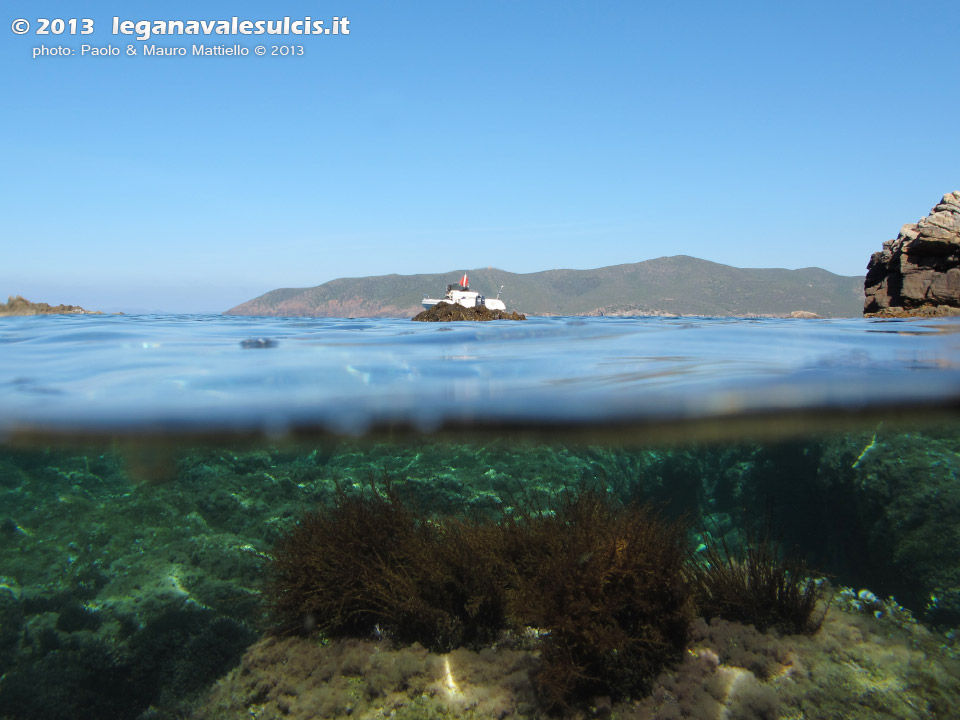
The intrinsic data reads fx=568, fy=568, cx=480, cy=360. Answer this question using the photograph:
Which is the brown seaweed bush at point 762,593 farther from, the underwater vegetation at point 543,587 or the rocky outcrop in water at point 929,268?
the rocky outcrop in water at point 929,268

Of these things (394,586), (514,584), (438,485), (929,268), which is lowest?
(438,485)

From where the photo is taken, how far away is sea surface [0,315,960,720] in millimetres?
5336

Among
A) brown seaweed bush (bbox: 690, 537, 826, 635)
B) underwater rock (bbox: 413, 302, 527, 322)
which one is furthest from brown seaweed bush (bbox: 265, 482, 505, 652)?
underwater rock (bbox: 413, 302, 527, 322)

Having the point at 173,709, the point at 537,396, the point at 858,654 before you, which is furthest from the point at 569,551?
the point at 173,709

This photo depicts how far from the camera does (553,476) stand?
→ 10219 mm

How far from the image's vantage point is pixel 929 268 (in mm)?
22797

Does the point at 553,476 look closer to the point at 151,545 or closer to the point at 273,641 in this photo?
the point at 273,641

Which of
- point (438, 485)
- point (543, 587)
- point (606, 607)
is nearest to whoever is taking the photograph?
point (606, 607)

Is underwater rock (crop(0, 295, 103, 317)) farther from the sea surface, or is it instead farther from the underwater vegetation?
the underwater vegetation

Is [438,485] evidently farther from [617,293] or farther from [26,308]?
[617,293]

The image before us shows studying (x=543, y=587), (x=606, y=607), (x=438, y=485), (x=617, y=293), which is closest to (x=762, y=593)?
(x=606, y=607)

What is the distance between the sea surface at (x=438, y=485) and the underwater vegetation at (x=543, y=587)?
0.19 m

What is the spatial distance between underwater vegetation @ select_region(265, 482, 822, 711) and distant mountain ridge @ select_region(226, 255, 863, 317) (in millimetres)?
99596

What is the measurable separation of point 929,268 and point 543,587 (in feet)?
83.4
